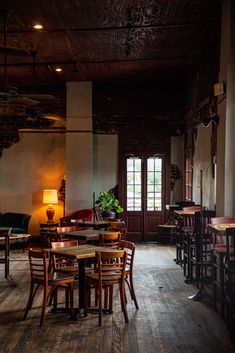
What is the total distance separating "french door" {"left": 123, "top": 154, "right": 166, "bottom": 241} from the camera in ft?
37.8

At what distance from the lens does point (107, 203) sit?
11.0 meters

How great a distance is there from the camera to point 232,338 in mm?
4492

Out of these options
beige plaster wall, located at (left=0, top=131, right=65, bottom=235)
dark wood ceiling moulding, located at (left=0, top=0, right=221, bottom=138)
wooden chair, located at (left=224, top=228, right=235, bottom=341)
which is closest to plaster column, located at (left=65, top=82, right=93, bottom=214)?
dark wood ceiling moulding, located at (left=0, top=0, right=221, bottom=138)

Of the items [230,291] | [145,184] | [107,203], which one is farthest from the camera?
[145,184]

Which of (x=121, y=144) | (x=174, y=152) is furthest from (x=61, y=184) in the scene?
(x=174, y=152)

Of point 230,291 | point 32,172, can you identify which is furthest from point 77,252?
point 32,172

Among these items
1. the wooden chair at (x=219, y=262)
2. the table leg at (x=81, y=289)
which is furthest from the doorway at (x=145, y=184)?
the table leg at (x=81, y=289)

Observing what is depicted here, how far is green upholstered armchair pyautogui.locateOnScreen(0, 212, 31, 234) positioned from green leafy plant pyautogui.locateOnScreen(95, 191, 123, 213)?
6.09 ft

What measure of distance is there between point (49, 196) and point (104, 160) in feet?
5.83

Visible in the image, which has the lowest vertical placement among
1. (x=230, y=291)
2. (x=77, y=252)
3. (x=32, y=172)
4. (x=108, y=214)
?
(x=230, y=291)

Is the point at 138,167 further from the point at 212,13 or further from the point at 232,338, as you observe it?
the point at 232,338

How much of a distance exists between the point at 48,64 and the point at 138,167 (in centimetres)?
363

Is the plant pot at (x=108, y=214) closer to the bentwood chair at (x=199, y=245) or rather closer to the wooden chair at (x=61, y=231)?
the wooden chair at (x=61, y=231)

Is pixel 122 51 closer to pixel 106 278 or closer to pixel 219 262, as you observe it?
pixel 219 262
